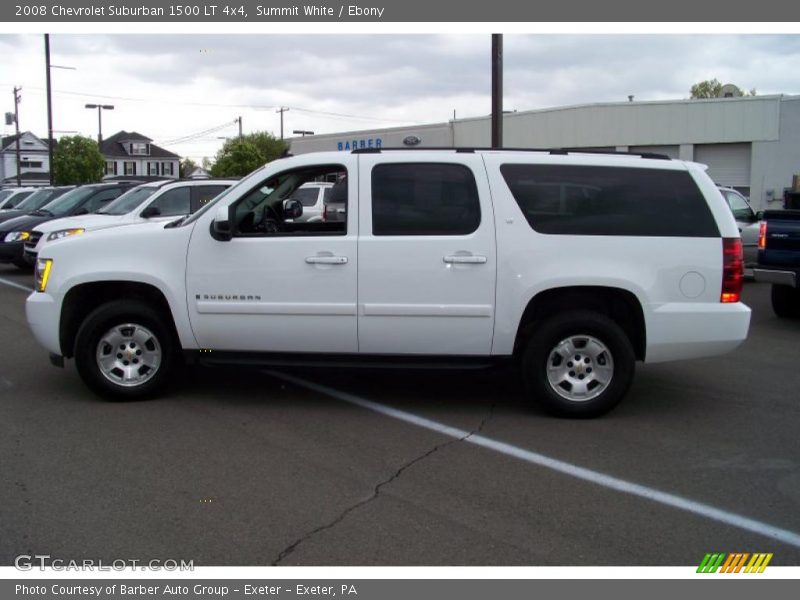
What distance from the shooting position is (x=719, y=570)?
3.92 metres

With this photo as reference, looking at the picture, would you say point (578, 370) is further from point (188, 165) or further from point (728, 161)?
point (188, 165)

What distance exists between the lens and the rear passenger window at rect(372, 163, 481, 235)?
20.4 ft

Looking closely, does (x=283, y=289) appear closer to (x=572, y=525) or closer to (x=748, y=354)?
(x=572, y=525)

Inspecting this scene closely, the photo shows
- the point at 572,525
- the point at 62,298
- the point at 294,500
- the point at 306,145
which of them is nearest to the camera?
the point at 572,525

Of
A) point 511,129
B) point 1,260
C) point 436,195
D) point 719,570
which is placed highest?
point 511,129

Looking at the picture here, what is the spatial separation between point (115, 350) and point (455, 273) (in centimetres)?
287

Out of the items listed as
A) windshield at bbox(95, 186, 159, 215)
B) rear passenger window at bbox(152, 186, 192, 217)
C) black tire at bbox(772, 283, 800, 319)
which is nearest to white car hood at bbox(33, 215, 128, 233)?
windshield at bbox(95, 186, 159, 215)

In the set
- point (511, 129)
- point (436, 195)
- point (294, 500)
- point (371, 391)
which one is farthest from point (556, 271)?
point (511, 129)

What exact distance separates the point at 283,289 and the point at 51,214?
1138cm

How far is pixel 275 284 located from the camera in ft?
20.6

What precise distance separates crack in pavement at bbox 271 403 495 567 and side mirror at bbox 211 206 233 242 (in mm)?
2345

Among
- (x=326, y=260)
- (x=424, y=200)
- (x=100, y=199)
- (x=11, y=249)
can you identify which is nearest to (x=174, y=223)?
(x=326, y=260)

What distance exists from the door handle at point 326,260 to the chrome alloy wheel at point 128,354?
4.86 ft

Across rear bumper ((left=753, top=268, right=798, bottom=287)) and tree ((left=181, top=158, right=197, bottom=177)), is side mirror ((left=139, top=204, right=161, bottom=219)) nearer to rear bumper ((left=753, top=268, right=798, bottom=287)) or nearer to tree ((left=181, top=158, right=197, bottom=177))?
rear bumper ((left=753, top=268, right=798, bottom=287))
